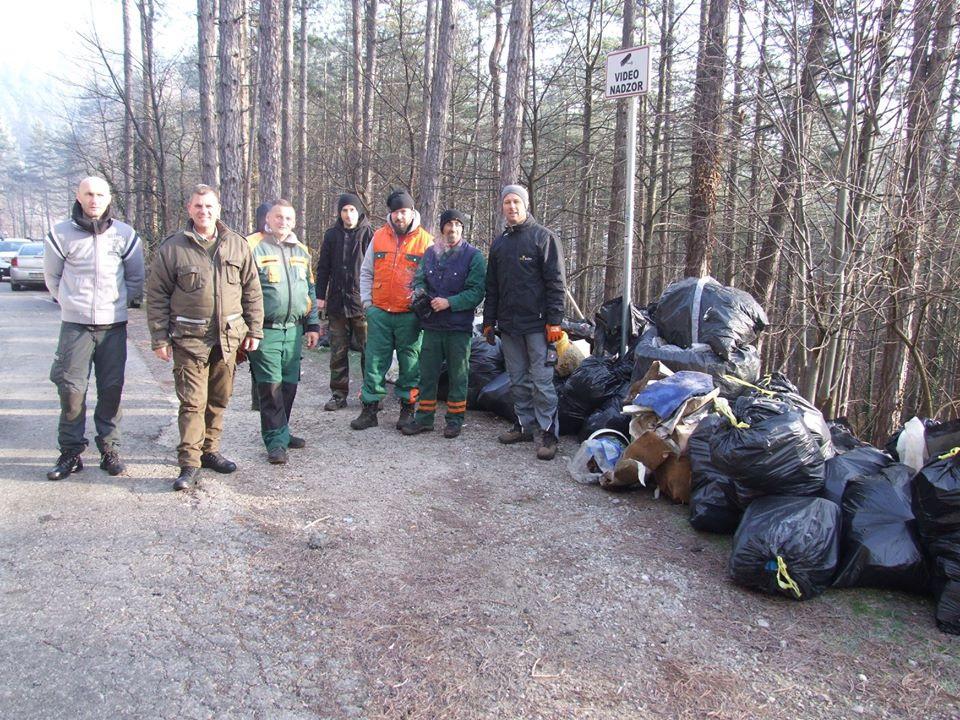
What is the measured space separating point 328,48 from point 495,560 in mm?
26971

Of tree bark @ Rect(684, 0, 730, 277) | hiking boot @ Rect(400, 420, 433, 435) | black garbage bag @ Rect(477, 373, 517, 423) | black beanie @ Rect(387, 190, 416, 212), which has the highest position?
tree bark @ Rect(684, 0, 730, 277)

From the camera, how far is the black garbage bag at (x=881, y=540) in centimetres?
314

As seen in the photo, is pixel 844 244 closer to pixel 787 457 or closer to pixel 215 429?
pixel 787 457

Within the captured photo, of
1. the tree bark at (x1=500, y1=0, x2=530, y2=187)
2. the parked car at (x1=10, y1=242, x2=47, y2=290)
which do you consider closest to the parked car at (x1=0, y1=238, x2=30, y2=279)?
the parked car at (x1=10, y1=242, x2=47, y2=290)

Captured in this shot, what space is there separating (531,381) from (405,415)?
4.30 ft

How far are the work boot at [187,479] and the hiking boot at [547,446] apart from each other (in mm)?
2533

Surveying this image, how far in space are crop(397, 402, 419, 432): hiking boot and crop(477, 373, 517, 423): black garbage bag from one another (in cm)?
73

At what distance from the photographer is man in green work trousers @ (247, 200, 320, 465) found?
5.05 metres

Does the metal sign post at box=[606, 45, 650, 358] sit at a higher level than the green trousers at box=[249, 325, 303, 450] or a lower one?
higher

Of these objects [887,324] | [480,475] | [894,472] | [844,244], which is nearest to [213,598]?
[480,475]

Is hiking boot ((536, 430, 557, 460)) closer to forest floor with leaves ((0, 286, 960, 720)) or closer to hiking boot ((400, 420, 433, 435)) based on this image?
forest floor with leaves ((0, 286, 960, 720))

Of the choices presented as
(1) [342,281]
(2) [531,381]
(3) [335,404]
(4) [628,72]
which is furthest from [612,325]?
(3) [335,404]

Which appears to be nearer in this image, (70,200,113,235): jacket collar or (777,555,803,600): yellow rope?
(777,555,803,600): yellow rope

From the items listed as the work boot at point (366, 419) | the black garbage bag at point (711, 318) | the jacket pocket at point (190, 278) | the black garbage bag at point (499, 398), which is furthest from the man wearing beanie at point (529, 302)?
the jacket pocket at point (190, 278)
